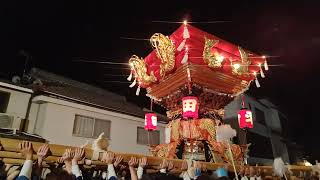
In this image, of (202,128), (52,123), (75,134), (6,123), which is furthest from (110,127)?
(202,128)

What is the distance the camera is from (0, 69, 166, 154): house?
12219mm

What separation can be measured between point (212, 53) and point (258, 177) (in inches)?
128

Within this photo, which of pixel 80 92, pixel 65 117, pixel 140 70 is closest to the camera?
pixel 140 70

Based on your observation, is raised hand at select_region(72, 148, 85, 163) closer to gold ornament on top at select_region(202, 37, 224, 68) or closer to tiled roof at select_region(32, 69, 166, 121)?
gold ornament on top at select_region(202, 37, 224, 68)

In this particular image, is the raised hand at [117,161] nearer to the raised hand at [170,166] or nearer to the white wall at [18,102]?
the raised hand at [170,166]

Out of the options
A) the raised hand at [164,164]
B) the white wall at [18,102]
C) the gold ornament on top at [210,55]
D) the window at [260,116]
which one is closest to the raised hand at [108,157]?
the raised hand at [164,164]

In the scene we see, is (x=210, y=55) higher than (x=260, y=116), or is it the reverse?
(x=260, y=116)

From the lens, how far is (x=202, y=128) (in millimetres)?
6918

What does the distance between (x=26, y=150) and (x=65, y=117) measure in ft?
36.2

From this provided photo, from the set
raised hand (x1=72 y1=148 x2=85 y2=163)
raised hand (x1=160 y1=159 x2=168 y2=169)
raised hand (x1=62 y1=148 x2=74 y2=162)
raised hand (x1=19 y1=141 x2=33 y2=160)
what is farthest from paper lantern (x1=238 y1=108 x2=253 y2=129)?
raised hand (x1=19 y1=141 x2=33 y2=160)

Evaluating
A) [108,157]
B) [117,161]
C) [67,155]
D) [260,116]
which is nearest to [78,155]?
[67,155]

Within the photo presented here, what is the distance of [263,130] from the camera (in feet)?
77.8

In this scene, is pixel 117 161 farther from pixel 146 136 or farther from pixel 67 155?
pixel 146 136

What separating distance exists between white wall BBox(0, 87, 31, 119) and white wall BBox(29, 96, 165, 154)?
18.9 inches
